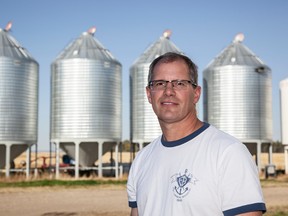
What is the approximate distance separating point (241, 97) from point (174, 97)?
1095 inches

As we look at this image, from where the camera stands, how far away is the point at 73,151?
1148 inches

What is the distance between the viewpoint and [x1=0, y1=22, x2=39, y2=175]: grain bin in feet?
88.9

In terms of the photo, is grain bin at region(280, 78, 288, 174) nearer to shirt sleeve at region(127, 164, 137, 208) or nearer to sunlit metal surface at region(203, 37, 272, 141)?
sunlit metal surface at region(203, 37, 272, 141)

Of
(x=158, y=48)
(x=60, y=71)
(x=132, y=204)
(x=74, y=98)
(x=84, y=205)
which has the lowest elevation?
(x=84, y=205)

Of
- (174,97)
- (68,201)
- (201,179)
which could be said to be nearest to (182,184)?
(201,179)

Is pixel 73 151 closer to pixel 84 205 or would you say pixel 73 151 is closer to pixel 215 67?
pixel 215 67

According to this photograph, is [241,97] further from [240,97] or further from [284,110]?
[284,110]

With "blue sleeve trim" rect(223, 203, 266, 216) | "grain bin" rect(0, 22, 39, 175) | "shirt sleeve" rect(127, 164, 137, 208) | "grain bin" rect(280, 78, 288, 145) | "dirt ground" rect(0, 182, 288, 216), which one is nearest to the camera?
"blue sleeve trim" rect(223, 203, 266, 216)

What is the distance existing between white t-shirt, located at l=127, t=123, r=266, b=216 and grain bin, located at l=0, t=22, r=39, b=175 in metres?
25.7

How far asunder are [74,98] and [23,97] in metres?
3.28

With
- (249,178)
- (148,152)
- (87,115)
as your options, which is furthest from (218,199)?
(87,115)

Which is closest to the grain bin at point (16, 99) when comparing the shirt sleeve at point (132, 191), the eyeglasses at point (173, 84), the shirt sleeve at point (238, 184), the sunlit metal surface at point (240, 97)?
the sunlit metal surface at point (240, 97)

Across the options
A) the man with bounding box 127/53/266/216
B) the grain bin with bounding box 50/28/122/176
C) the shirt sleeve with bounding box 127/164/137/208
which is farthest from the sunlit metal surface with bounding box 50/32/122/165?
the man with bounding box 127/53/266/216

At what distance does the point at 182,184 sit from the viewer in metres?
2.48
